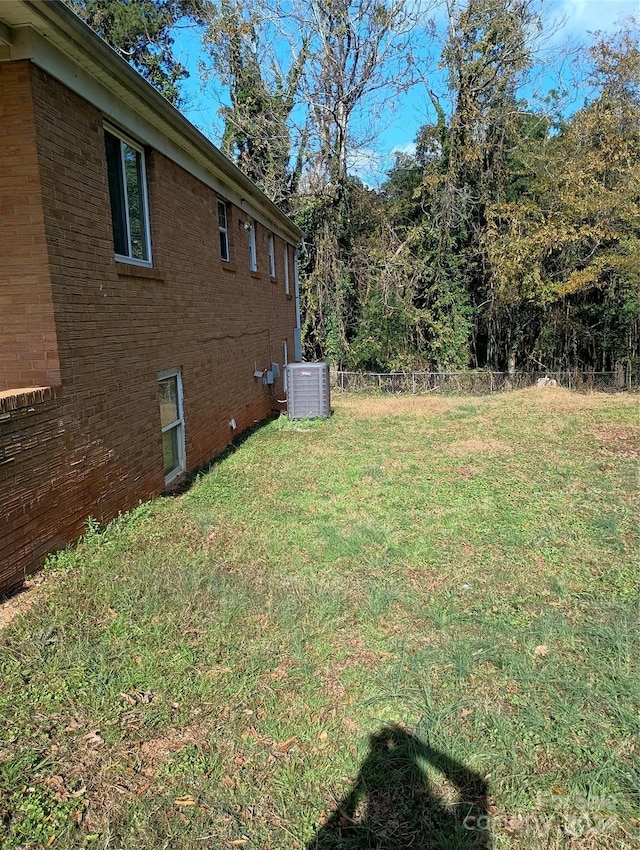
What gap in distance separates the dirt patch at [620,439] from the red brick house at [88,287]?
20.7 feet

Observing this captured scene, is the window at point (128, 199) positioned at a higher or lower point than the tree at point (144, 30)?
lower

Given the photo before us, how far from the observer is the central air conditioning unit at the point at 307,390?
11711 mm

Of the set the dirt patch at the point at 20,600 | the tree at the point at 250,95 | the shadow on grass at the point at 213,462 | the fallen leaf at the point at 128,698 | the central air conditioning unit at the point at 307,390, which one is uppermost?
the tree at the point at 250,95

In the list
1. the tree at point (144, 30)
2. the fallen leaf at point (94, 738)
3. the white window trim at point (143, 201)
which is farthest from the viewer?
the tree at point (144, 30)

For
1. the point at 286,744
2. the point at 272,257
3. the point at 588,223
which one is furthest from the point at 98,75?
the point at 588,223

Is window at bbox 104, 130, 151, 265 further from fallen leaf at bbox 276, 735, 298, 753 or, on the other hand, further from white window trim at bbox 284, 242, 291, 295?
white window trim at bbox 284, 242, 291, 295

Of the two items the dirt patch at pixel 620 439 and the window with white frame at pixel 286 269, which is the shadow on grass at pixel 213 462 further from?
the dirt patch at pixel 620 439

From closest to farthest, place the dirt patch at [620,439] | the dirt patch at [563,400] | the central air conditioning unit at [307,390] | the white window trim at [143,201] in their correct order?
the white window trim at [143,201]
the dirt patch at [620,439]
the central air conditioning unit at [307,390]
the dirt patch at [563,400]

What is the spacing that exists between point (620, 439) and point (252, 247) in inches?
317

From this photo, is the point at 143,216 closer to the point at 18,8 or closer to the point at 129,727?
the point at 18,8

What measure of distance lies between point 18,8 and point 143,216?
8.37 feet

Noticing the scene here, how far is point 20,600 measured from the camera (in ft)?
11.8

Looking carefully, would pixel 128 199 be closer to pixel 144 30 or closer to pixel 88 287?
pixel 88 287

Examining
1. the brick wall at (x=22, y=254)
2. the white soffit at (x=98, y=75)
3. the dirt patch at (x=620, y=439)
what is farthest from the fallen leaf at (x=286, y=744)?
the dirt patch at (x=620, y=439)
